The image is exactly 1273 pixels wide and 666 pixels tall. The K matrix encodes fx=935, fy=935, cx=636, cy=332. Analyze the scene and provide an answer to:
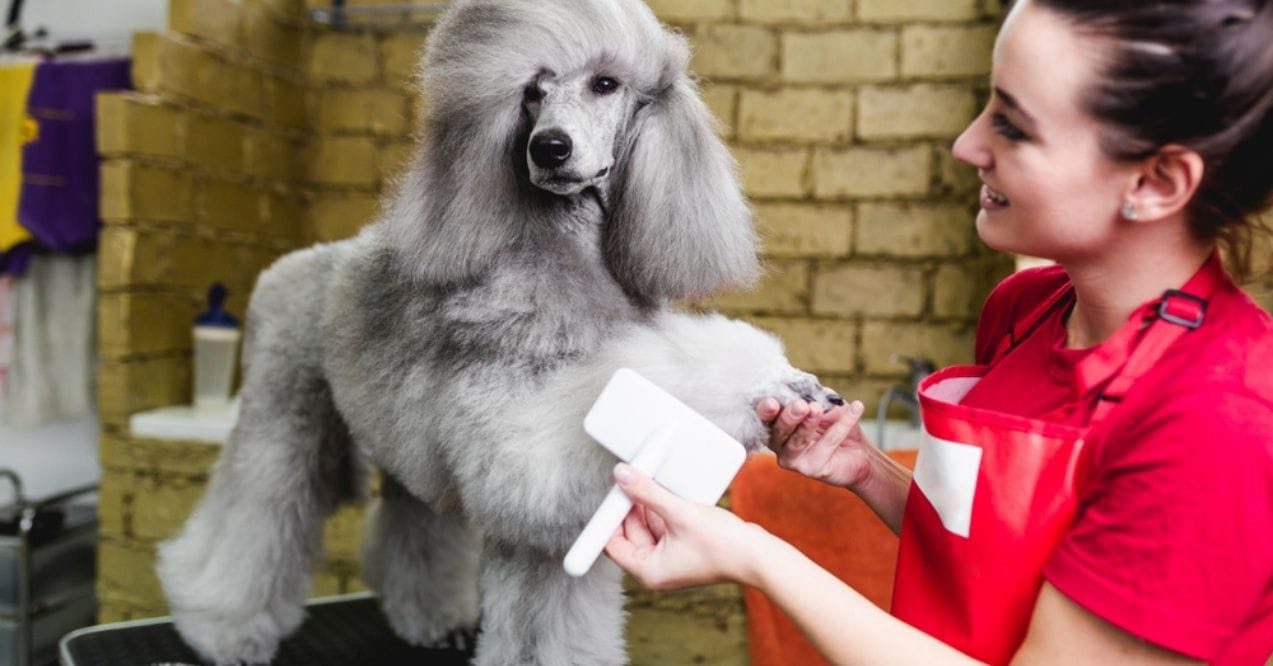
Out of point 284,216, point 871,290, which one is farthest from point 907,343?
point 284,216

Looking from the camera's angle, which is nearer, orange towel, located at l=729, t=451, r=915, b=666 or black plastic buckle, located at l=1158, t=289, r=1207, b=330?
black plastic buckle, located at l=1158, t=289, r=1207, b=330

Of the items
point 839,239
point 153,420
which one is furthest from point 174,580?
point 839,239

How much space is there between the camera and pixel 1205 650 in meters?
0.54

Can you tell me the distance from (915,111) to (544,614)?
1.67 metres

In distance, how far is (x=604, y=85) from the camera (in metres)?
0.72

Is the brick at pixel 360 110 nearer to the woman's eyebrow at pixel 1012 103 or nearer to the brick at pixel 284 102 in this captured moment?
the brick at pixel 284 102

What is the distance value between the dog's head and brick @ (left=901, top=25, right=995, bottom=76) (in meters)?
1.48

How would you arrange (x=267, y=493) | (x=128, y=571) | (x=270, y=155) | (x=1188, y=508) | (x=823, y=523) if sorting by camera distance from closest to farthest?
(x=1188, y=508) → (x=267, y=493) → (x=823, y=523) → (x=128, y=571) → (x=270, y=155)

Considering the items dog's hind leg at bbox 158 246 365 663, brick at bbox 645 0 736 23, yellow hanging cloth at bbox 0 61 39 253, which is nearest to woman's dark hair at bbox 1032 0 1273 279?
dog's hind leg at bbox 158 246 365 663

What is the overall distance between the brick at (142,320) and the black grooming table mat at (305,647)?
0.75m

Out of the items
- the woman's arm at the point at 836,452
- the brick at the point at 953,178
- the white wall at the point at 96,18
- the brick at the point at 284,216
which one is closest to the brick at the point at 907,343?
the brick at the point at 953,178

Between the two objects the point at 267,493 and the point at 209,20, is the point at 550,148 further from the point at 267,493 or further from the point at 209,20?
the point at 209,20

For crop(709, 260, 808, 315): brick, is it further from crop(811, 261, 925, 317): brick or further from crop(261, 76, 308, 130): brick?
crop(261, 76, 308, 130): brick

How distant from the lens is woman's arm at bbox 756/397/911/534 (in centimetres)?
70
